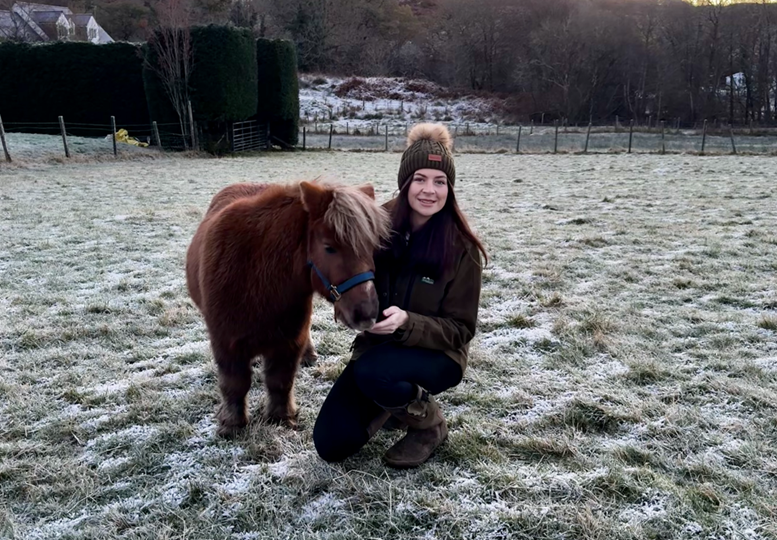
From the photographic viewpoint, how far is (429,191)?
248cm

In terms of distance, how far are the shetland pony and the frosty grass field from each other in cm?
35

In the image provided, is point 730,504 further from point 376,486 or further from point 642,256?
point 642,256

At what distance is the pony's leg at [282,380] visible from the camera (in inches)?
108

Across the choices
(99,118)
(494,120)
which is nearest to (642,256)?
(99,118)

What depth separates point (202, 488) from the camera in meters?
2.34

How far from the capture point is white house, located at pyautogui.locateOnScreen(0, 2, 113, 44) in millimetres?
40375

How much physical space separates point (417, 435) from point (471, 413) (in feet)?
1.75

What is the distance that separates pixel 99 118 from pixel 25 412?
21.4 metres

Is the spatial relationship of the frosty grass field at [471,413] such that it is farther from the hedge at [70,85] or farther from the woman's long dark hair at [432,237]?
the hedge at [70,85]

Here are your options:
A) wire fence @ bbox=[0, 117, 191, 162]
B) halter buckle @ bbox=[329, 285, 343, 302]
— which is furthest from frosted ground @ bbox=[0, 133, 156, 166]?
halter buckle @ bbox=[329, 285, 343, 302]

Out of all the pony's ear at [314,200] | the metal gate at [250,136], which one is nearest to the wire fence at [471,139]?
the metal gate at [250,136]

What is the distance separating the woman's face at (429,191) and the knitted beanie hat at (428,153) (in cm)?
3

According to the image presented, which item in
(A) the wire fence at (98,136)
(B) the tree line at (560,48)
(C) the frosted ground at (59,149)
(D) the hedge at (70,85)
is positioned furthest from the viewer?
(B) the tree line at (560,48)

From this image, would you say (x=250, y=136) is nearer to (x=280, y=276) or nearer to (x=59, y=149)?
(x=59, y=149)
